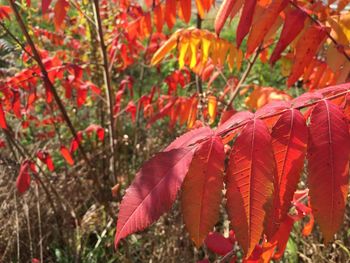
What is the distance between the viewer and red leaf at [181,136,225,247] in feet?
2.82

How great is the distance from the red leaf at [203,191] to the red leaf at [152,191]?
0.03 m

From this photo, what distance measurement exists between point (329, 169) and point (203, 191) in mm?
231

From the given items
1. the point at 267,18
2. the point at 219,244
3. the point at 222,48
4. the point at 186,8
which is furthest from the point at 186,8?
the point at 219,244

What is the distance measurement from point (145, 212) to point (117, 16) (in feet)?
9.15

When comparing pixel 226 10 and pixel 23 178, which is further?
pixel 23 178

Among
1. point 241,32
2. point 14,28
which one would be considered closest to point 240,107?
point 241,32

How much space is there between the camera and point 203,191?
88 cm

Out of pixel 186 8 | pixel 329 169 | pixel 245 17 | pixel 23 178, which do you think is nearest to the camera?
pixel 329 169

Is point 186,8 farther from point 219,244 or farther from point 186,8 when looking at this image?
point 219,244

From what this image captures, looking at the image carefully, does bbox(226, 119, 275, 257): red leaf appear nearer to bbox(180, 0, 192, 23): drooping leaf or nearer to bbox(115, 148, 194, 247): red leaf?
bbox(115, 148, 194, 247): red leaf

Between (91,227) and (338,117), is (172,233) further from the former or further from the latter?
(338,117)

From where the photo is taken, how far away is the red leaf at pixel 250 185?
0.83 meters

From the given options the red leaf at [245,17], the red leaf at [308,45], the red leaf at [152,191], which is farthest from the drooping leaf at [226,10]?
the red leaf at [152,191]

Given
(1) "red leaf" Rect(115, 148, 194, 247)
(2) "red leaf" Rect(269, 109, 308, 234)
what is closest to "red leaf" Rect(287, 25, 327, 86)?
(2) "red leaf" Rect(269, 109, 308, 234)
